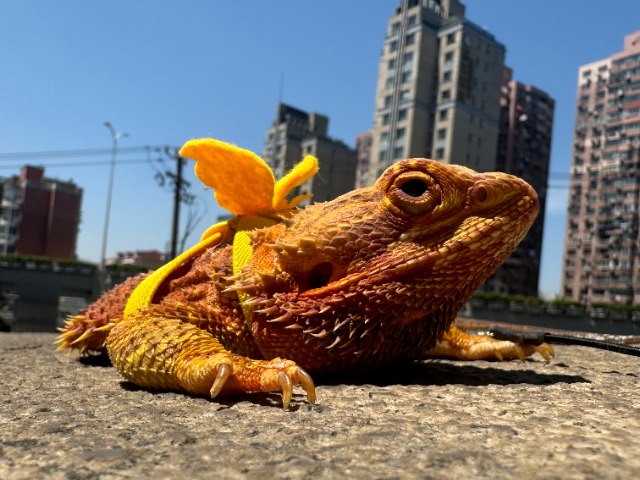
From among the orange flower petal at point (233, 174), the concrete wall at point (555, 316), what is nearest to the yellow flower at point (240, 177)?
the orange flower petal at point (233, 174)

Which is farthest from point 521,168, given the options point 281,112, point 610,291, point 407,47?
→ point 281,112

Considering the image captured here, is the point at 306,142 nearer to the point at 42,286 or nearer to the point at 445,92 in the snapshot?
the point at 445,92

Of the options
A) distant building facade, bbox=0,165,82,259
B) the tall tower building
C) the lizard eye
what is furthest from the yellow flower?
distant building facade, bbox=0,165,82,259

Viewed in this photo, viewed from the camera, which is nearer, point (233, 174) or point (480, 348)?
point (233, 174)

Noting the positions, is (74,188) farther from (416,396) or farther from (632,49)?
(416,396)

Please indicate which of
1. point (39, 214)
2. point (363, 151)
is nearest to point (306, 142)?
point (363, 151)

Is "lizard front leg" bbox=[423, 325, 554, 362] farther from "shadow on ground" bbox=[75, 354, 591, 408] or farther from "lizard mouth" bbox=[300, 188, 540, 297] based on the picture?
"lizard mouth" bbox=[300, 188, 540, 297]
